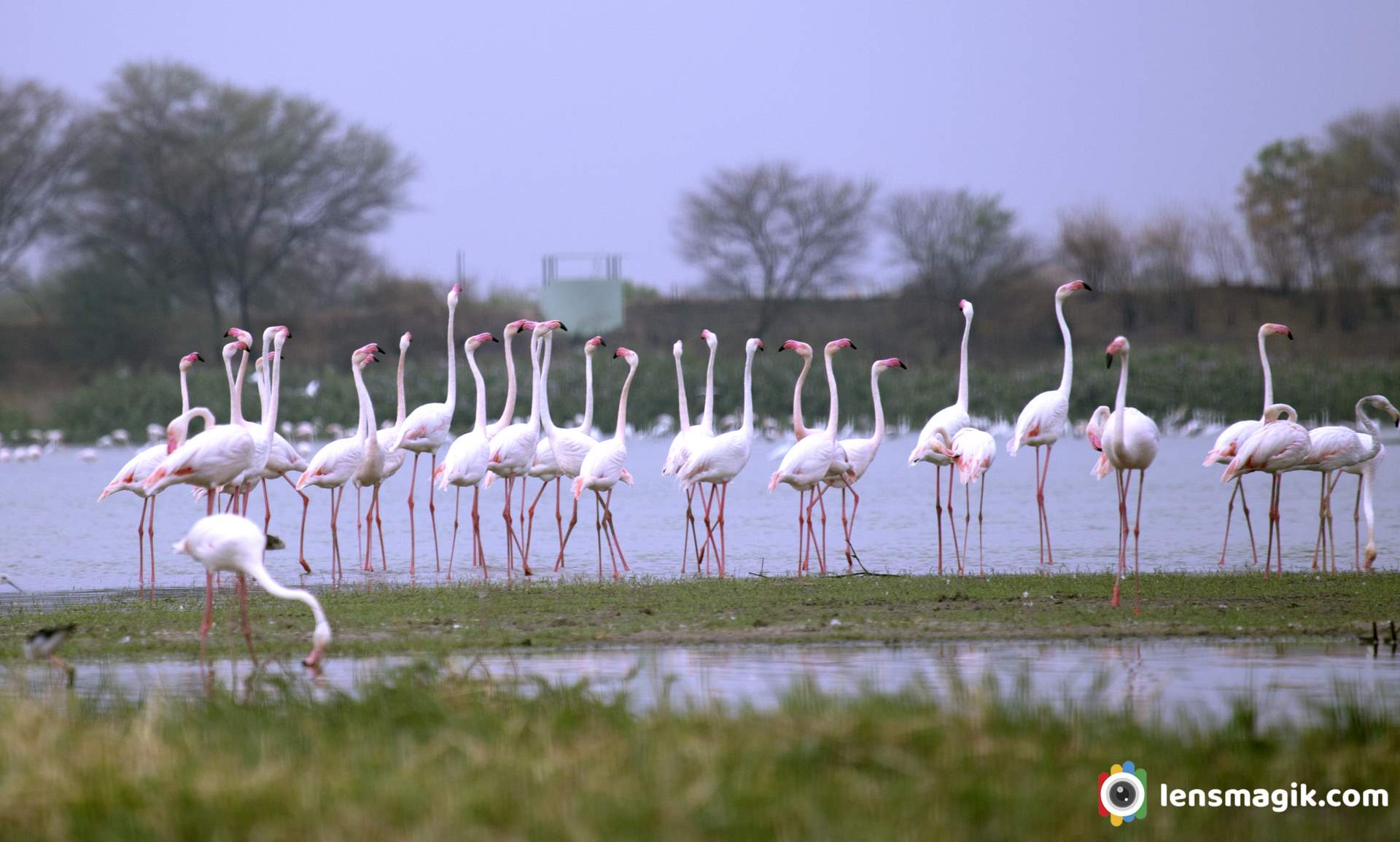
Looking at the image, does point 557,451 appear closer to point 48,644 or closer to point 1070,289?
point 1070,289

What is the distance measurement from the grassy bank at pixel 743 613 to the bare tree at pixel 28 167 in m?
46.6

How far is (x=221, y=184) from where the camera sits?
5406 centimetres

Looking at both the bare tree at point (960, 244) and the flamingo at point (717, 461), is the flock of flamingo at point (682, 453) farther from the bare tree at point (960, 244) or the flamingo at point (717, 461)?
the bare tree at point (960, 244)

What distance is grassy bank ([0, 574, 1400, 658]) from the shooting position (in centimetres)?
822

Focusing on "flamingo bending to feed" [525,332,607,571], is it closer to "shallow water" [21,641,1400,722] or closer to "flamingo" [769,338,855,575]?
"flamingo" [769,338,855,575]

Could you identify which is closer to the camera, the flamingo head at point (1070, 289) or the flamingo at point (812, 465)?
the flamingo at point (812, 465)

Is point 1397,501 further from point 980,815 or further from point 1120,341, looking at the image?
point 980,815

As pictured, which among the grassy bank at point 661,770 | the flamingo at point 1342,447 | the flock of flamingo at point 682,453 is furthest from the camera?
the flamingo at point 1342,447

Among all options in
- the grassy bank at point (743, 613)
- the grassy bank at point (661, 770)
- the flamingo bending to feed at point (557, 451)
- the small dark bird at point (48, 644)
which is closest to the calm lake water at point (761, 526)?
the flamingo bending to feed at point (557, 451)

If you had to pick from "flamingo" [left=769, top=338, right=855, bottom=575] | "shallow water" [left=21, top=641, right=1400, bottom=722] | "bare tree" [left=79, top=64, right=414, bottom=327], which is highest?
"bare tree" [left=79, top=64, right=414, bottom=327]

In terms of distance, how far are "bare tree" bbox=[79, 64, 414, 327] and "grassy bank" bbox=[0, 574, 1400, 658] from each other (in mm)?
44924

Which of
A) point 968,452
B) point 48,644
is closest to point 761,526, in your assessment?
point 968,452

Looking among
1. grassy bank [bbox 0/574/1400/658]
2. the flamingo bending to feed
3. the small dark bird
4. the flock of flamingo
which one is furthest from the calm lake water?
the small dark bird

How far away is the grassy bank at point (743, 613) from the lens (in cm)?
822
